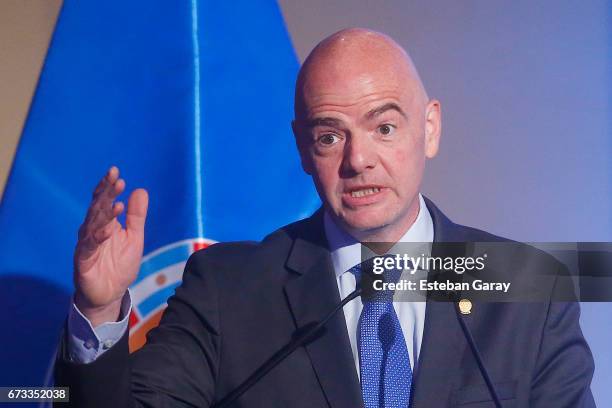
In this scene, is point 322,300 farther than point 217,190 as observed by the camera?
No

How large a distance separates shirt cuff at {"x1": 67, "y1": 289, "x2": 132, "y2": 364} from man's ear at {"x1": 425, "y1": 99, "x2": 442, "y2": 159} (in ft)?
2.13

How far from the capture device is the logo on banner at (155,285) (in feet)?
5.04

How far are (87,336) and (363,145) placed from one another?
1.75 feet

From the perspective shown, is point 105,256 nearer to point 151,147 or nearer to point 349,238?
point 349,238

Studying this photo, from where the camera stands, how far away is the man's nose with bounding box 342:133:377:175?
49.2 inches

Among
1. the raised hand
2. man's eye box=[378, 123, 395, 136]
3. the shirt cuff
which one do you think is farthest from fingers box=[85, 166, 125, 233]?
man's eye box=[378, 123, 395, 136]

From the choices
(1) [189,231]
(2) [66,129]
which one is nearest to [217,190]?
(1) [189,231]

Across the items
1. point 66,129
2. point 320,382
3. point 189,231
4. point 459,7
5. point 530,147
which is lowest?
point 320,382

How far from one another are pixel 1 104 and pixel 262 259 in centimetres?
80

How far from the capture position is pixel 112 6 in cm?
171

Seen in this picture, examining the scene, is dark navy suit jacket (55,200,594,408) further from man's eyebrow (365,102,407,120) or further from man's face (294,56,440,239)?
man's eyebrow (365,102,407,120)

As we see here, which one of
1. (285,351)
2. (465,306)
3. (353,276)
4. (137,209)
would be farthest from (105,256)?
(465,306)

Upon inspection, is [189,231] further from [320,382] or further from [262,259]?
[320,382]

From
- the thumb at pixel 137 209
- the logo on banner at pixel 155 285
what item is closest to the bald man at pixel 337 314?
the thumb at pixel 137 209
